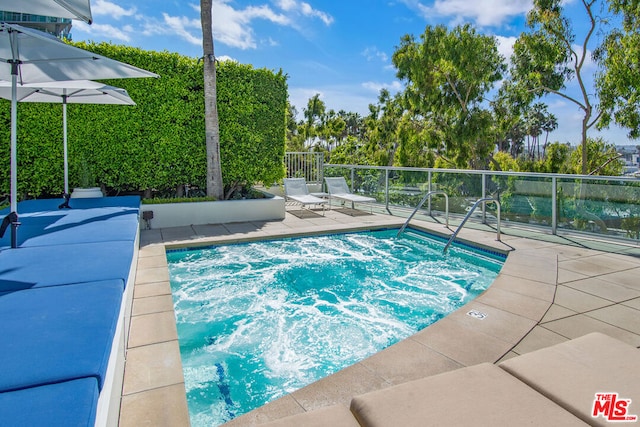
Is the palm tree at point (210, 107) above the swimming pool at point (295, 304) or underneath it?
above

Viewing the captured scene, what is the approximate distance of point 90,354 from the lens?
1.68 m

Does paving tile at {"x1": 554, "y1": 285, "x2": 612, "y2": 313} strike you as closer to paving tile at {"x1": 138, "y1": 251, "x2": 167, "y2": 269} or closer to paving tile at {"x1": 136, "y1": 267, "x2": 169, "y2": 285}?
paving tile at {"x1": 136, "y1": 267, "x2": 169, "y2": 285}

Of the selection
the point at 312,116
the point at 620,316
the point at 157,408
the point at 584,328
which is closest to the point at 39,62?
the point at 157,408

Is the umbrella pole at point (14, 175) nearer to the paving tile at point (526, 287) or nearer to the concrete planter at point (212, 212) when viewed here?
the concrete planter at point (212, 212)

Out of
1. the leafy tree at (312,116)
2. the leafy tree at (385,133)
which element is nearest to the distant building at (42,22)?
the leafy tree at (385,133)

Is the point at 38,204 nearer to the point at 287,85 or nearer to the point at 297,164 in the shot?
the point at 287,85

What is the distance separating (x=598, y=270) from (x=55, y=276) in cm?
584

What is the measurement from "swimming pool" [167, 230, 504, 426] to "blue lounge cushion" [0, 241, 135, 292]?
105 cm

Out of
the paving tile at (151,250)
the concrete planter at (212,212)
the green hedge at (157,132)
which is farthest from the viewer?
the concrete planter at (212,212)

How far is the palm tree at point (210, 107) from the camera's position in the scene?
8.21 meters

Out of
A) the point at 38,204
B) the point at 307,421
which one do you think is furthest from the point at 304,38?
the point at 307,421

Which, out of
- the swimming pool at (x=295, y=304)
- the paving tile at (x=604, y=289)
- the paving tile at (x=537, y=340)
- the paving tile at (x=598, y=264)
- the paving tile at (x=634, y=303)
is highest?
the paving tile at (x=598, y=264)

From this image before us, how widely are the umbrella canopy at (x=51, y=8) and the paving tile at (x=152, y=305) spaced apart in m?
3.28

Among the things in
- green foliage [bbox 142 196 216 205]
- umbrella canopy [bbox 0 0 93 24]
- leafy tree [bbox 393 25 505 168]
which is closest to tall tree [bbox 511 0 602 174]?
leafy tree [bbox 393 25 505 168]
